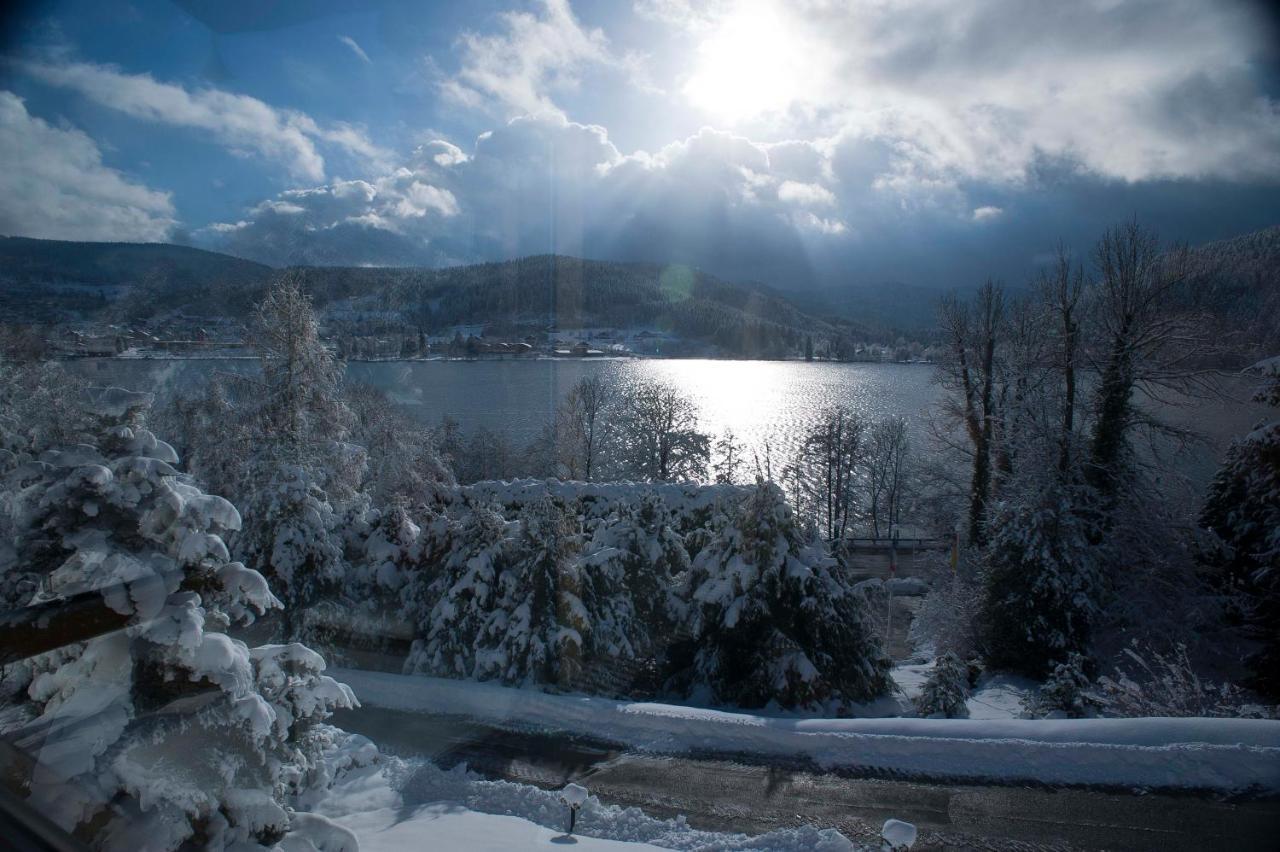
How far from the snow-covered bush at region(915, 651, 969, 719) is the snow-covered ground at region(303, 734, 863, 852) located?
437 cm

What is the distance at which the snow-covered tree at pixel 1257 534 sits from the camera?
10703 mm

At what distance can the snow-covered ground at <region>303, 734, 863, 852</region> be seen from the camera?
508 cm

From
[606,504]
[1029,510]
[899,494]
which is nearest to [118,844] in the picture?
[606,504]

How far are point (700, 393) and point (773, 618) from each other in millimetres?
55588

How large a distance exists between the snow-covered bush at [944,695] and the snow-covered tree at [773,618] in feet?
3.18

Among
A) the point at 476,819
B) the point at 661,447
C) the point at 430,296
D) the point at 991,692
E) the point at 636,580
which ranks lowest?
the point at 991,692

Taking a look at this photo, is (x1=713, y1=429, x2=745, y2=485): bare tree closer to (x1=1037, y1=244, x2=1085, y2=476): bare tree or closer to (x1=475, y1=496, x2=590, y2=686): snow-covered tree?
(x1=1037, y1=244, x2=1085, y2=476): bare tree

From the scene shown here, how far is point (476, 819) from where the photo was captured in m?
5.62

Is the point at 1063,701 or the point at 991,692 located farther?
the point at 991,692

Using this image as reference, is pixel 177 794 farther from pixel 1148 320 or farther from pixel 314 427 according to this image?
pixel 1148 320

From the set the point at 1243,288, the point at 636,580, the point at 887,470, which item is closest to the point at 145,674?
the point at 636,580

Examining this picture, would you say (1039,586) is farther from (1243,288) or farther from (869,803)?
(869,803)

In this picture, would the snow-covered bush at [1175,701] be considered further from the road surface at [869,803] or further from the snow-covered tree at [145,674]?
the snow-covered tree at [145,674]

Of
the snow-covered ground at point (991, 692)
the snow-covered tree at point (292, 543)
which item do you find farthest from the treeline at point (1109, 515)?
the snow-covered tree at point (292, 543)
